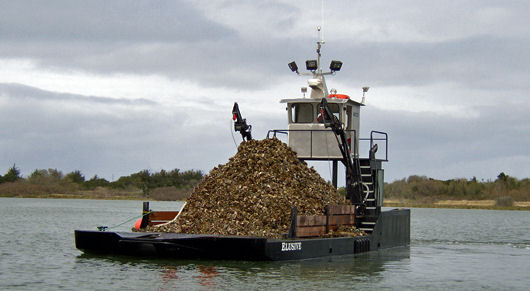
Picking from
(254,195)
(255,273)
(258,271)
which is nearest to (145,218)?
(254,195)

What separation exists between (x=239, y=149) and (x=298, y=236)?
3916 millimetres

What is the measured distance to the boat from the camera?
60.3 ft

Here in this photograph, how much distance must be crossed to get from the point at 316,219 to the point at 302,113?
5.83 meters

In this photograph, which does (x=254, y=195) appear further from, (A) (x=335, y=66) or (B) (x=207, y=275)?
(A) (x=335, y=66)

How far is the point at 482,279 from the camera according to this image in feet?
63.4

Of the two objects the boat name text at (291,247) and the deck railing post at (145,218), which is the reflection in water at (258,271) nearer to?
the boat name text at (291,247)

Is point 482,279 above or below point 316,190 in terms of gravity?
below

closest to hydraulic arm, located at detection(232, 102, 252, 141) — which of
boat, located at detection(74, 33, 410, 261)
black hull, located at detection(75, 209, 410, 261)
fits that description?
boat, located at detection(74, 33, 410, 261)

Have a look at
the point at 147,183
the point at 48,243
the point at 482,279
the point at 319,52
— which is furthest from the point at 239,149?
the point at 147,183

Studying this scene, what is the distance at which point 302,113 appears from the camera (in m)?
25.3

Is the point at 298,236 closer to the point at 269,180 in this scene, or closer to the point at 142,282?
the point at 269,180

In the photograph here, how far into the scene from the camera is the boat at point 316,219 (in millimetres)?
18375

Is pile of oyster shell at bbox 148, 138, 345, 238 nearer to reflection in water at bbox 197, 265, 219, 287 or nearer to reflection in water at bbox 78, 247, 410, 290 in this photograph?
reflection in water at bbox 78, 247, 410, 290

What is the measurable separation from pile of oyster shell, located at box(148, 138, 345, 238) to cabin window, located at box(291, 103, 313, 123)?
128 inches
